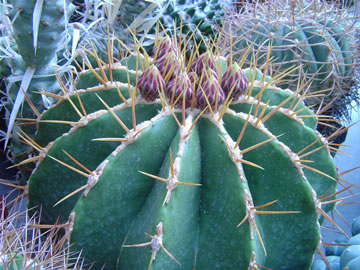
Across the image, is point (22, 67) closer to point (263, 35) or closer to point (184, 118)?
point (184, 118)

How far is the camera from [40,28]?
0.88 metres

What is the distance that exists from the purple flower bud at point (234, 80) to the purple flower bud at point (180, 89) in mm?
83

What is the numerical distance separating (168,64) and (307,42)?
0.71 meters

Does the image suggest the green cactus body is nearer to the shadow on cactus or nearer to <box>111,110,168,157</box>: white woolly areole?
the shadow on cactus

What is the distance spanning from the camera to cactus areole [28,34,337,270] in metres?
0.68

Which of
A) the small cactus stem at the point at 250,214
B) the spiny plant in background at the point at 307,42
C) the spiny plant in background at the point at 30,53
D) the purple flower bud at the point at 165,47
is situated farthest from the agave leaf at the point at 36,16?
the spiny plant in background at the point at 307,42

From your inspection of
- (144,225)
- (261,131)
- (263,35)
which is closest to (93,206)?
(144,225)

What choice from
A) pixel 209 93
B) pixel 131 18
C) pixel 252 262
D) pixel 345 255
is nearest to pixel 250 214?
pixel 252 262

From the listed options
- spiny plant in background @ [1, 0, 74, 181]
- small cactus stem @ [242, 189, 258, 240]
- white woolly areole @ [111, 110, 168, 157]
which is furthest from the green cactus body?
small cactus stem @ [242, 189, 258, 240]

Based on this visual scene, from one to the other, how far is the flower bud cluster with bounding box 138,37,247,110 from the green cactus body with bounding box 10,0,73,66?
9.6 inches

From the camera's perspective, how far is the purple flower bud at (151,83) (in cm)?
76

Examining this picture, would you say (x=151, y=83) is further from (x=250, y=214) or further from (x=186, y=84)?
(x=250, y=214)

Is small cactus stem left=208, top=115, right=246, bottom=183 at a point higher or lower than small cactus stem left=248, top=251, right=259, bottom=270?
higher

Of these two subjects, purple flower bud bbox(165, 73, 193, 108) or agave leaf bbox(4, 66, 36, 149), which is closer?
purple flower bud bbox(165, 73, 193, 108)
